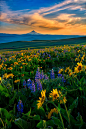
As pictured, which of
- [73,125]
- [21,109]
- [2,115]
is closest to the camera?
[73,125]

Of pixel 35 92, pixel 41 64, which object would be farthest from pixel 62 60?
pixel 35 92

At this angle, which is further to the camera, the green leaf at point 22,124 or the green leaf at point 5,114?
the green leaf at point 5,114

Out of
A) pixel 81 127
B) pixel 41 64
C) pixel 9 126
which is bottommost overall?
pixel 9 126

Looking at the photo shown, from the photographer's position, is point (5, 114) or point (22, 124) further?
point (5, 114)

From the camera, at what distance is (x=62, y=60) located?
20.6ft

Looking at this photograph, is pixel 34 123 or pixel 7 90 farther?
pixel 7 90

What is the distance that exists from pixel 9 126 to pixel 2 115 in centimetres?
26

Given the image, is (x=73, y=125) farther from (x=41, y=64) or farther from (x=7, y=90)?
(x=41, y=64)

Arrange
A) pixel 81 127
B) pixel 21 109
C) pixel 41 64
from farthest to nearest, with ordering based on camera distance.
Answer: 1. pixel 41 64
2. pixel 21 109
3. pixel 81 127

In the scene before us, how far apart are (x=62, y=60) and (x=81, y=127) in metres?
5.06

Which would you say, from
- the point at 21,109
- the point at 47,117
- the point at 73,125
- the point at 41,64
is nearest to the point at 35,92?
the point at 21,109

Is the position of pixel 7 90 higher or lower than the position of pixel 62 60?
lower

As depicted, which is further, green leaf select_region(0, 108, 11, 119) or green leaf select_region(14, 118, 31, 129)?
green leaf select_region(0, 108, 11, 119)

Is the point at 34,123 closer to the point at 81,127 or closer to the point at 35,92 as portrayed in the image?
the point at 81,127
